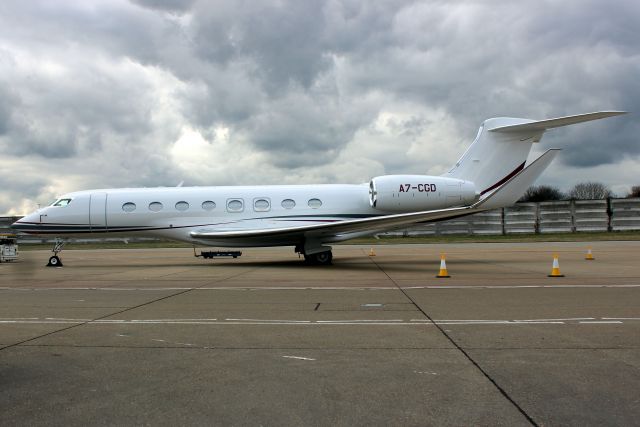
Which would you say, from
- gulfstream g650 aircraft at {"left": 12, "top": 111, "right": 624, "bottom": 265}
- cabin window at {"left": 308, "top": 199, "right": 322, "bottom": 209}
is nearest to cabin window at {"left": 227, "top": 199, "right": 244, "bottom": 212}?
gulfstream g650 aircraft at {"left": 12, "top": 111, "right": 624, "bottom": 265}

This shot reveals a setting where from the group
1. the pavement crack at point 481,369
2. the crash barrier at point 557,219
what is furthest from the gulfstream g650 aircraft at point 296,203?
the crash barrier at point 557,219

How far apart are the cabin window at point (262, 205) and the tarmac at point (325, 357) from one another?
8875mm

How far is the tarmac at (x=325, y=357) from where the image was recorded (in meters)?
4.25

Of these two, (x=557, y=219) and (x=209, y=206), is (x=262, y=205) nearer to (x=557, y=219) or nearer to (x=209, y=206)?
(x=209, y=206)

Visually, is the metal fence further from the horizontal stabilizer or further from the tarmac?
the tarmac

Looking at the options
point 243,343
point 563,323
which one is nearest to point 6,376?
point 243,343

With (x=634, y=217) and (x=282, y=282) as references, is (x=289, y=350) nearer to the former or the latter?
(x=282, y=282)

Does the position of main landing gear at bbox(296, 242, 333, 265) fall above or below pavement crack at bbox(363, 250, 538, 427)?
above

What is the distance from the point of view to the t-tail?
20.8 meters

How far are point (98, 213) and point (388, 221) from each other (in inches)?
452

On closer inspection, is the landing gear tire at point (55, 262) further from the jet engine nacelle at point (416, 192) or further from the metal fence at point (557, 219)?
the metal fence at point (557, 219)

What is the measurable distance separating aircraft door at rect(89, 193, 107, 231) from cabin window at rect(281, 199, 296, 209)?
7.09 metres

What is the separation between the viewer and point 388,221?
17.9 m

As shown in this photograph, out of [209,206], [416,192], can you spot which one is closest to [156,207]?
[209,206]
